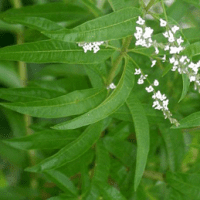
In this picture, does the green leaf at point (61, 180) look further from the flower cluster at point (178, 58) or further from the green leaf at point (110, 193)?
the flower cluster at point (178, 58)

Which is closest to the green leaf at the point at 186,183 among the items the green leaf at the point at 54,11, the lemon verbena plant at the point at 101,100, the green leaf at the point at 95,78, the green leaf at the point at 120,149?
the lemon verbena plant at the point at 101,100

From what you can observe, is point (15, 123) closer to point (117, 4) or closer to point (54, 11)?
point (54, 11)

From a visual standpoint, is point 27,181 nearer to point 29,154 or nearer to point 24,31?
point 29,154

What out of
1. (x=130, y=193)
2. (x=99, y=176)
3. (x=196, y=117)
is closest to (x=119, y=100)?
(x=196, y=117)

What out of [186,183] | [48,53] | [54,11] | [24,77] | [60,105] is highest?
[54,11]

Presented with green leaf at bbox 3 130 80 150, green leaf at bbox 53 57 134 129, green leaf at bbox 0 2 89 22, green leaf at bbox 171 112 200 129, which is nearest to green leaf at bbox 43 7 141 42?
green leaf at bbox 53 57 134 129

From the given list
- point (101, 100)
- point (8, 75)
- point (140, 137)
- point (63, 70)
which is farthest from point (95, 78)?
point (8, 75)

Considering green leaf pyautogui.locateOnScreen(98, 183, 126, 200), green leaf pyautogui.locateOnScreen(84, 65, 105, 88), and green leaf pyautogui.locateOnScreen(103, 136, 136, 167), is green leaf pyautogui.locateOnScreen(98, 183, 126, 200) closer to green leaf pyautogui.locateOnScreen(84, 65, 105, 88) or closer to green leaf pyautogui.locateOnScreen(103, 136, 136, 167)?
green leaf pyautogui.locateOnScreen(103, 136, 136, 167)

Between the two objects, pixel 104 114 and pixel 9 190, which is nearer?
pixel 104 114
